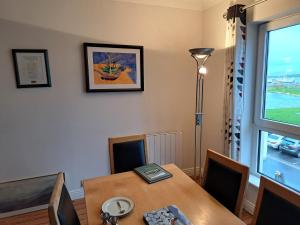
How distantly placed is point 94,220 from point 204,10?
278 centimetres

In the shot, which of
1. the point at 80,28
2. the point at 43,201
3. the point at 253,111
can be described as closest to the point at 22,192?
the point at 43,201

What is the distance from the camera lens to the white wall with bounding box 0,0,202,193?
2.18m

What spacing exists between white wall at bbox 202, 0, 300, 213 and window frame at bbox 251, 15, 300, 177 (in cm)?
5

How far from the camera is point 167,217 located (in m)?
1.13

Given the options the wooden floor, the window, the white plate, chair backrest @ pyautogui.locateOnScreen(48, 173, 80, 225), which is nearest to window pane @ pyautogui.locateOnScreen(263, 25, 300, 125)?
the window

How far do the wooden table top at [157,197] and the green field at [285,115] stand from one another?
1189mm

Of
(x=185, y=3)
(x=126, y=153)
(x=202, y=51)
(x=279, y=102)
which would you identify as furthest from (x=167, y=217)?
(x=185, y=3)

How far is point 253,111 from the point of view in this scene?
2348mm

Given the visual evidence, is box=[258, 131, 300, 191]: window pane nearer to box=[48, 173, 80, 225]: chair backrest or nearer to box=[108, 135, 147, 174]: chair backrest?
box=[108, 135, 147, 174]: chair backrest

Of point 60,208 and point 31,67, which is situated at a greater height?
point 31,67

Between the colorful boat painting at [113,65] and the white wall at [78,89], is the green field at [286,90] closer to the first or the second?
the white wall at [78,89]

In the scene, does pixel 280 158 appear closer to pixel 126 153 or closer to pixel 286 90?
pixel 286 90

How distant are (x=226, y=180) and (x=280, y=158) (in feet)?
3.58

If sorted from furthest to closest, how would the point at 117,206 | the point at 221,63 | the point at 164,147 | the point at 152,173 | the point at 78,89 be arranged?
the point at 164,147, the point at 221,63, the point at 78,89, the point at 152,173, the point at 117,206
